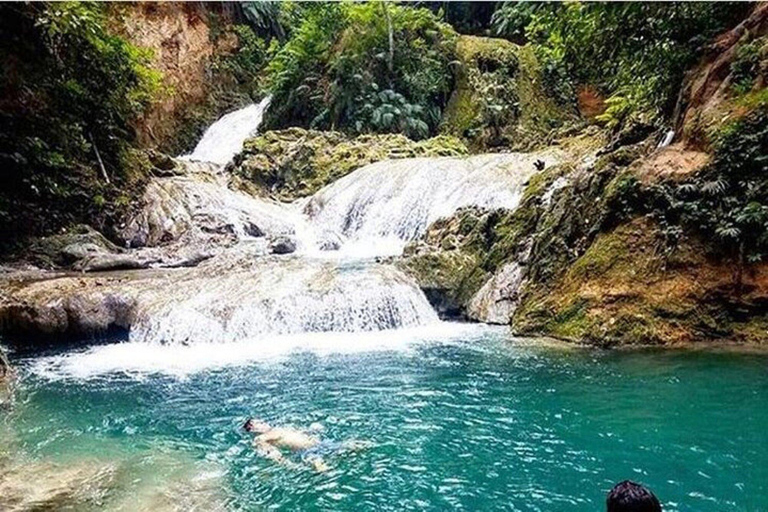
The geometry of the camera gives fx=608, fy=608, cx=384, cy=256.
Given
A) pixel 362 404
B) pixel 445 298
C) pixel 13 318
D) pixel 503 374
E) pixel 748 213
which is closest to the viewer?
pixel 362 404

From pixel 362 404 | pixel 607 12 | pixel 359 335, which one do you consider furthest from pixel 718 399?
pixel 607 12

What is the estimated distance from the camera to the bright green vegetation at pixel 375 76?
91.3 feet

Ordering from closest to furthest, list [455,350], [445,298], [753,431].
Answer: [753,431] < [455,350] < [445,298]

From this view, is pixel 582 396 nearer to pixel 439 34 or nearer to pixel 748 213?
pixel 748 213

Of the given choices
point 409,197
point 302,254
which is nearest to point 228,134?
point 409,197

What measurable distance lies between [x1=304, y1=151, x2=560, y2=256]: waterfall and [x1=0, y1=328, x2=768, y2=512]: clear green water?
303 inches

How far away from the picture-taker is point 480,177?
17.7 meters

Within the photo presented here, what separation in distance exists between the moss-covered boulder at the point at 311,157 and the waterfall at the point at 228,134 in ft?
14.6

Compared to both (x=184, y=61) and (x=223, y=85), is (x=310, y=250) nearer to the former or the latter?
(x=184, y=61)

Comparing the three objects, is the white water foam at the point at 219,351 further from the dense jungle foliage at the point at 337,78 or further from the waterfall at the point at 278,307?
the dense jungle foliage at the point at 337,78

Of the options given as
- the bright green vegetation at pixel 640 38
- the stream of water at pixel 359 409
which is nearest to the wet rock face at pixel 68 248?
the stream of water at pixel 359 409

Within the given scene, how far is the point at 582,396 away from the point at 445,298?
5.23m

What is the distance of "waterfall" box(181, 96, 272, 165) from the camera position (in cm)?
2962

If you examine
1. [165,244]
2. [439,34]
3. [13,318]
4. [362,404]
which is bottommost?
[362,404]
